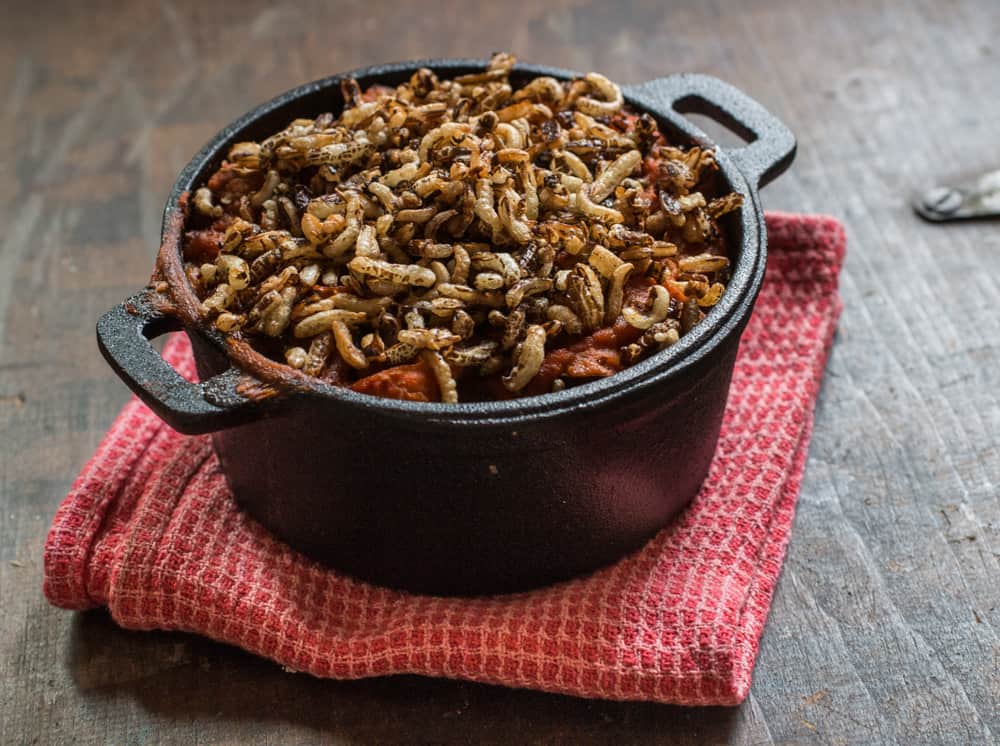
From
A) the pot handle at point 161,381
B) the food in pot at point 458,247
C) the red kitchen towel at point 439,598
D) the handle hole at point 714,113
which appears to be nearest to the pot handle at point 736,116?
the handle hole at point 714,113

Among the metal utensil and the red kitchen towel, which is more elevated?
the red kitchen towel

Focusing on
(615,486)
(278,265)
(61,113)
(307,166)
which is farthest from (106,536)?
(61,113)

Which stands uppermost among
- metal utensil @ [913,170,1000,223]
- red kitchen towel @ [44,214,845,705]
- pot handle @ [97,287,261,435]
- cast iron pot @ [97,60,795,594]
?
pot handle @ [97,287,261,435]

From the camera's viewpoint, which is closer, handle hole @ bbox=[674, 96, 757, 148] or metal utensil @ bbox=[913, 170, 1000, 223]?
handle hole @ bbox=[674, 96, 757, 148]

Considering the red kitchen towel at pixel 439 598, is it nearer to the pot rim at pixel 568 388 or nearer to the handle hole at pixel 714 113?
the pot rim at pixel 568 388

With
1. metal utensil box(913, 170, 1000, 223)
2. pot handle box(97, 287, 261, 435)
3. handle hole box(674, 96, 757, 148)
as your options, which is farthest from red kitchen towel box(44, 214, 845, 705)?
metal utensil box(913, 170, 1000, 223)

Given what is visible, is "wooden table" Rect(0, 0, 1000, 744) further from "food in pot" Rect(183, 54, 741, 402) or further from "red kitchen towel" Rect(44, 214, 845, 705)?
"food in pot" Rect(183, 54, 741, 402)
